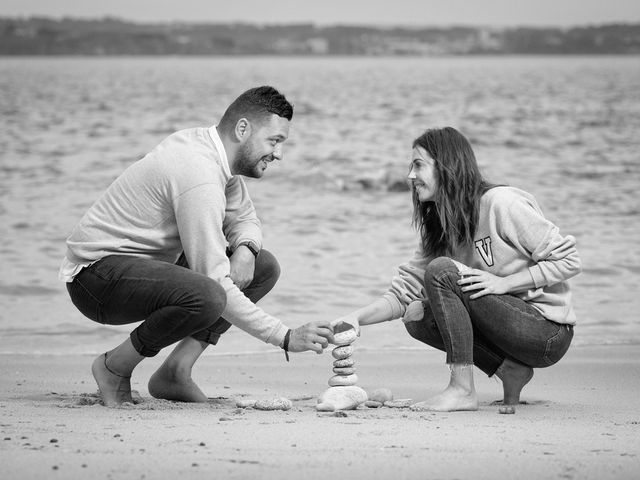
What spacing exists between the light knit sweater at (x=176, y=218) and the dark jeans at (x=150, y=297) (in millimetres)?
71

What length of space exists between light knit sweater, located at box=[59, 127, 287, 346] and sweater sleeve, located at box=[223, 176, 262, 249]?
294 mm

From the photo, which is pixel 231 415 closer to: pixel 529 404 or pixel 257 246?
pixel 257 246

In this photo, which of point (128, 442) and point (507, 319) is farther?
point (507, 319)

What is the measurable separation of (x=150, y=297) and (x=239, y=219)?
764mm

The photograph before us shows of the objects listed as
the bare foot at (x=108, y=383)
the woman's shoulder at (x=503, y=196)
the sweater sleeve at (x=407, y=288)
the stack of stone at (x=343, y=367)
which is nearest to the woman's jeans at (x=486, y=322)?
the sweater sleeve at (x=407, y=288)

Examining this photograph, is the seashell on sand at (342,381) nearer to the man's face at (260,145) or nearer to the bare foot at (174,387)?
the bare foot at (174,387)

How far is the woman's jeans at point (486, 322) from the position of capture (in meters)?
4.45

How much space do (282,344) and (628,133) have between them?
81.1ft

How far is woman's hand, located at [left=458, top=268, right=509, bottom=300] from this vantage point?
14.5 feet

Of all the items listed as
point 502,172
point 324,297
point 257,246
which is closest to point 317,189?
point 502,172

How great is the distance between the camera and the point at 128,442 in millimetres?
3611

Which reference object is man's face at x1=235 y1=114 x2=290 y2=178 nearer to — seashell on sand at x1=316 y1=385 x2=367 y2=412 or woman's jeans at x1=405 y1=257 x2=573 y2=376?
woman's jeans at x1=405 y1=257 x2=573 y2=376

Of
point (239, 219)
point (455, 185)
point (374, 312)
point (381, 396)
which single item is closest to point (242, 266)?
point (239, 219)

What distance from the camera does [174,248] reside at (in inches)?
180
